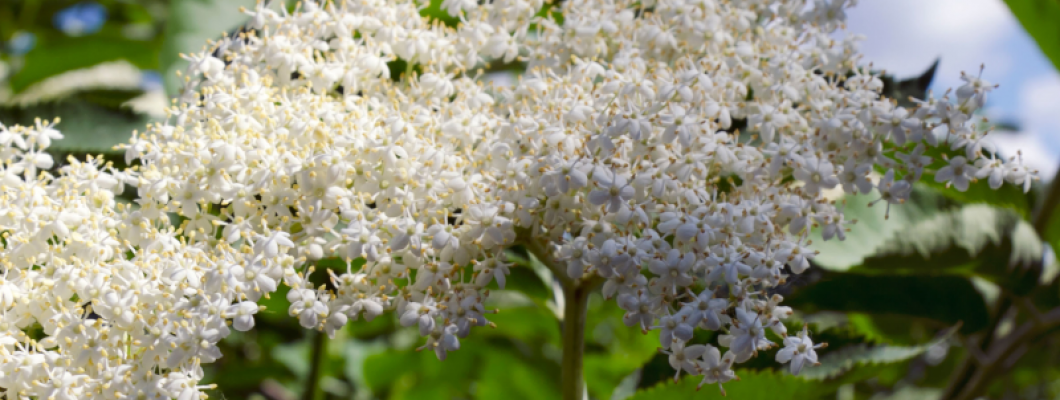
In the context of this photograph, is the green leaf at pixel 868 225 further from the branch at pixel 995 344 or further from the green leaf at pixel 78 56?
the green leaf at pixel 78 56

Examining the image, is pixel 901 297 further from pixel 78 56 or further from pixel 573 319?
pixel 78 56

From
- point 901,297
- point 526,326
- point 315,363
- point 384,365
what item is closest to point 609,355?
point 526,326

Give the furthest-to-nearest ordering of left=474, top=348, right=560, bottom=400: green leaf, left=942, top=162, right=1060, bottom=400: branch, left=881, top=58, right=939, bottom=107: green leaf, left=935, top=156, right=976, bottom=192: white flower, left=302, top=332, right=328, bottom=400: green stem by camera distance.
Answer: left=474, top=348, right=560, bottom=400: green leaf → left=302, top=332, right=328, bottom=400: green stem → left=942, top=162, right=1060, bottom=400: branch → left=881, top=58, right=939, bottom=107: green leaf → left=935, top=156, right=976, bottom=192: white flower

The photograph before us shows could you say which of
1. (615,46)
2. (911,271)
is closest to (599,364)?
(911,271)

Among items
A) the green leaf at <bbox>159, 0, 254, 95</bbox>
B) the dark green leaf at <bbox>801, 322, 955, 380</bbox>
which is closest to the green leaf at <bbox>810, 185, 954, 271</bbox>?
the dark green leaf at <bbox>801, 322, 955, 380</bbox>

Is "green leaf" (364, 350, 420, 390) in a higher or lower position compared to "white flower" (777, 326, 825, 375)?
lower

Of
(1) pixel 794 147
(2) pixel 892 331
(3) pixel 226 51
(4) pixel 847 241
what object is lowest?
(2) pixel 892 331

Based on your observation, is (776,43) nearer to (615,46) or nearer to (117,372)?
(615,46)

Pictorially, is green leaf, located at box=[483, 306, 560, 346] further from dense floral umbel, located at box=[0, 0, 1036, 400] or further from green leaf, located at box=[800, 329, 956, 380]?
dense floral umbel, located at box=[0, 0, 1036, 400]
